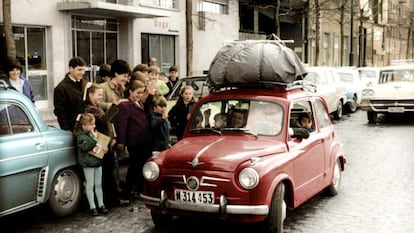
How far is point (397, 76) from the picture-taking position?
17.9 meters

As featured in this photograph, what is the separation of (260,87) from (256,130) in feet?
2.83

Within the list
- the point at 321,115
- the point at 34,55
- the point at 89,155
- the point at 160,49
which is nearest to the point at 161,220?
the point at 89,155

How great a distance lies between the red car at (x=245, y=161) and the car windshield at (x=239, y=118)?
0.04 feet

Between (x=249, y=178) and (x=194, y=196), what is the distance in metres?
0.61

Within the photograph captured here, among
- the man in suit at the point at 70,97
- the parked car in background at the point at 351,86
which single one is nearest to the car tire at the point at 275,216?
the man in suit at the point at 70,97

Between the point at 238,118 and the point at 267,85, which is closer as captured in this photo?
the point at 238,118

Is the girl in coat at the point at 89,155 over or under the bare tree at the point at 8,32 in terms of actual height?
under

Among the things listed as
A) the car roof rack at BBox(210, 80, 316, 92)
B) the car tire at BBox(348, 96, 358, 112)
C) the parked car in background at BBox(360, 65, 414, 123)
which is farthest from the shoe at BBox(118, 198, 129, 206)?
the car tire at BBox(348, 96, 358, 112)

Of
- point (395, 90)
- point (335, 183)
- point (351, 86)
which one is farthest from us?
point (351, 86)

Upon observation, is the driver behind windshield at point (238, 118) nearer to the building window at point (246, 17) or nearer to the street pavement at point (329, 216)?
the street pavement at point (329, 216)

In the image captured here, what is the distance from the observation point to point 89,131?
6918 millimetres

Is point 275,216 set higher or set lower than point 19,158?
lower

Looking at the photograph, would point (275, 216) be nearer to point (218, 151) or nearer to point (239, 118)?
point (218, 151)

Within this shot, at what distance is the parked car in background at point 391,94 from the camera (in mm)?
16719
